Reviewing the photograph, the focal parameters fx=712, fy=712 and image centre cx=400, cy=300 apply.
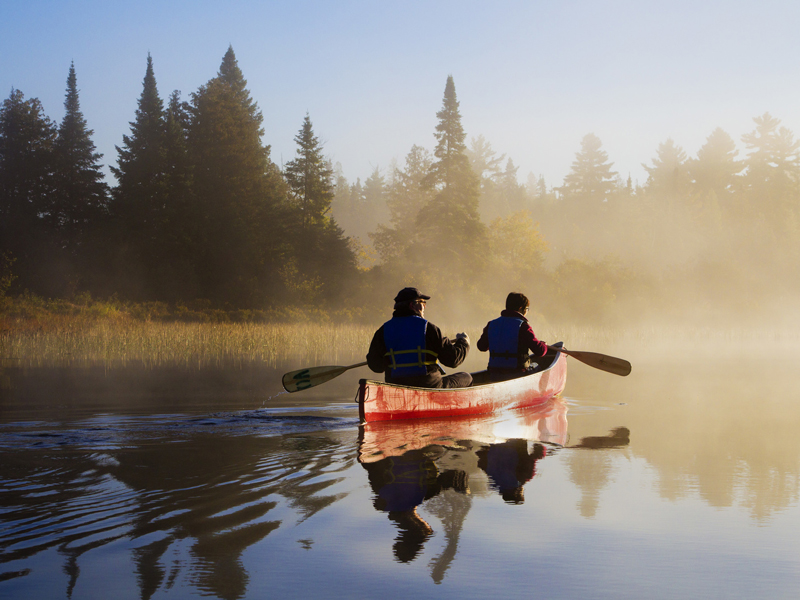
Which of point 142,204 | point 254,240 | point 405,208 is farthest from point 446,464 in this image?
point 405,208

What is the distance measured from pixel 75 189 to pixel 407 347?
39.0 meters

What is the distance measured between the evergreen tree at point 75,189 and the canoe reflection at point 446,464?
122ft

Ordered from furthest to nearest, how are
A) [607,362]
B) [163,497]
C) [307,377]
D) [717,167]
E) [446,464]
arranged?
1. [717,167]
2. [607,362]
3. [307,377]
4. [446,464]
5. [163,497]

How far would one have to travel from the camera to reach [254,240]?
4009cm

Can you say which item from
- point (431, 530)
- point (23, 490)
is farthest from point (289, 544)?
point (23, 490)

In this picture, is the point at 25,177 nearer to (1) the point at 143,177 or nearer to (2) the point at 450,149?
(1) the point at 143,177

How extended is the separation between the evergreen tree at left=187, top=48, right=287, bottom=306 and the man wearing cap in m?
32.1

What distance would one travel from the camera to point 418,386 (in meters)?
7.77

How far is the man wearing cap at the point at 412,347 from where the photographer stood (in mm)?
7512

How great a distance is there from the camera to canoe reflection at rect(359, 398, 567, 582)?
430cm

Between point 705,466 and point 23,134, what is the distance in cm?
4367

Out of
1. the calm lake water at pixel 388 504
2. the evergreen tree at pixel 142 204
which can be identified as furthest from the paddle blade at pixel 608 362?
the evergreen tree at pixel 142 204

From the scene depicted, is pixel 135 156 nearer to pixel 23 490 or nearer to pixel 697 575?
pixel 23 490

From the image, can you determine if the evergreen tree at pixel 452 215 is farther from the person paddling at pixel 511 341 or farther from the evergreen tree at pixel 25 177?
the person paddling at pixel 511 341
